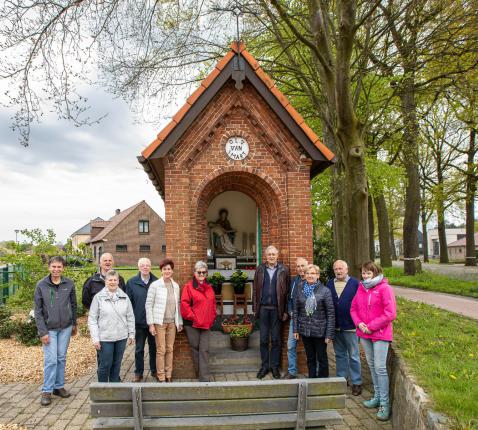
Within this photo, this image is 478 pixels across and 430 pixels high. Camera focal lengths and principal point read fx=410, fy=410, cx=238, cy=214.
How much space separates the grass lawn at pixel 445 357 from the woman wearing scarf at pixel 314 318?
1.01 m

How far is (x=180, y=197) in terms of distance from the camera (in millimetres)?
6559

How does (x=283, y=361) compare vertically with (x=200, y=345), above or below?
below

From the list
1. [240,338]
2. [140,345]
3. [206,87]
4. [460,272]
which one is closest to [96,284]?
[140,345]

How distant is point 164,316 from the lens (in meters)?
5.86

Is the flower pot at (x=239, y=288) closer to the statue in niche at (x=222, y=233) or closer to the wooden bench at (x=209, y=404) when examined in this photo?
the statue in niche at (x=222, y=233)

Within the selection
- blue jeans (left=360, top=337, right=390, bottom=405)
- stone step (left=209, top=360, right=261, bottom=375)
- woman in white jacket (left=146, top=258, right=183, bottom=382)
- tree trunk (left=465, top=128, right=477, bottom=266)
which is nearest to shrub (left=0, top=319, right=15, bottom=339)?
woman in white jacket (left=146, top=258, right=183, bottom=382)

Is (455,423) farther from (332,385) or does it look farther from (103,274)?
(103,274)

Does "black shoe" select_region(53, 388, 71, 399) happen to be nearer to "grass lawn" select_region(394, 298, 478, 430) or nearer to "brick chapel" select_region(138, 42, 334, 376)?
"brick chapel" select_region(138, 42, 334, 376)

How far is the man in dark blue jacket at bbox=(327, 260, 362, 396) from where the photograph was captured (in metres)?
5.58

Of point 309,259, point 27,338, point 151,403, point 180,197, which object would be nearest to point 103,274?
point 180,197

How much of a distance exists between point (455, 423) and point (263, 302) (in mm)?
3216

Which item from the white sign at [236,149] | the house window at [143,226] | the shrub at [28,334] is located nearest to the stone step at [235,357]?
the white sign at [236,149]

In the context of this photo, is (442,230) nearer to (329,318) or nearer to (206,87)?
(329,318)

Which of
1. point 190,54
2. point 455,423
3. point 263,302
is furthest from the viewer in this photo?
point 190,54
